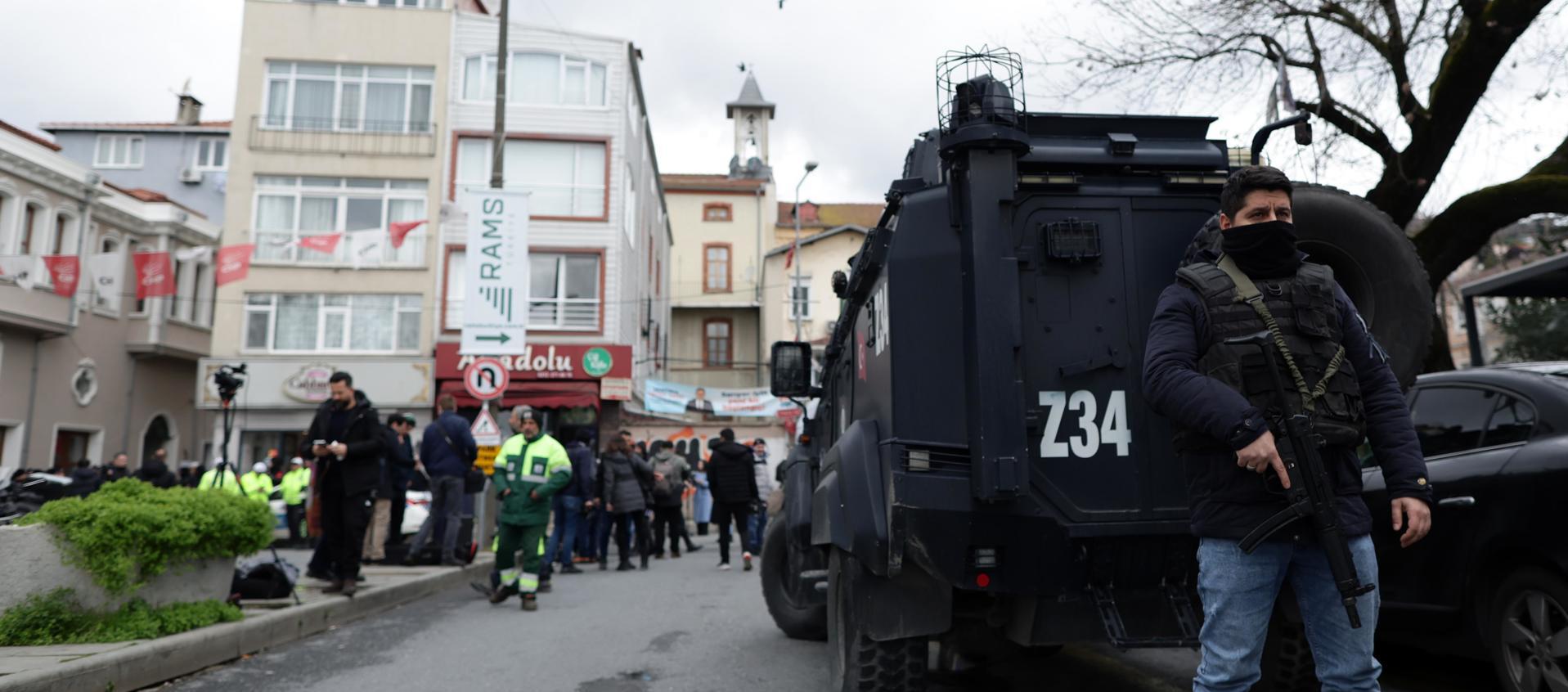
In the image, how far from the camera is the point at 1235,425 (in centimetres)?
259

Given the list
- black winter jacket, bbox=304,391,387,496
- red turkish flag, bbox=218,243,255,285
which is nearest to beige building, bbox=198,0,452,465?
red turkish flag, bbox=218,243,255,285

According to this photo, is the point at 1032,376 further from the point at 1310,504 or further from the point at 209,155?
the point at 209,155

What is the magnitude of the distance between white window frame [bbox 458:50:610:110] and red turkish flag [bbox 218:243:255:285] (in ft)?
22.8

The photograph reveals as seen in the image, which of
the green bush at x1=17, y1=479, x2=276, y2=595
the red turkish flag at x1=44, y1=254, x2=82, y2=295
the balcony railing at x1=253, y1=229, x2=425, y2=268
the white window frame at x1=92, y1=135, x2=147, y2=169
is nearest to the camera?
the green bush at x1=17, y1=479, x2=276, y2=595

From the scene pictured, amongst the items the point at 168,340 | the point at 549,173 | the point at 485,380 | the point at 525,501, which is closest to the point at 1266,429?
the point at 525,501

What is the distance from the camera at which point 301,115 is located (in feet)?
89.6

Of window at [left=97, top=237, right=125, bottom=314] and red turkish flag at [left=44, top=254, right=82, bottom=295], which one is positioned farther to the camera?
window at [left=97, top=237, right=125, bottom=314]

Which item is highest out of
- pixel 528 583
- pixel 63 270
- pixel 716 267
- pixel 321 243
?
pixel 716 267

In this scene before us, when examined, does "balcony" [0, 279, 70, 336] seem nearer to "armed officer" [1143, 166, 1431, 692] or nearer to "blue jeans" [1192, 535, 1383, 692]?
"armed officer" [1143, 166, 1431, 692]

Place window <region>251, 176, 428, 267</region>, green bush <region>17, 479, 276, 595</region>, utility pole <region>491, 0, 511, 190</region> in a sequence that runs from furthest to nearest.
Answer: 1. window <region>251, 176, 428, 267</region>
2. utility pole <region>491, 0, 511, 190</region>
3. green bush <region>17, 479, 276, 595</region>

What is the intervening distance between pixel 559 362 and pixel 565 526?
14.3 meters

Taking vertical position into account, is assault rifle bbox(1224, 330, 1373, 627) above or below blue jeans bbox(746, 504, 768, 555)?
above

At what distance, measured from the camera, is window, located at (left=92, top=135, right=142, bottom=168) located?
41156 millimetres

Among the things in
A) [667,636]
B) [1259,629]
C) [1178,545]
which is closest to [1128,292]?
[1178,545]
